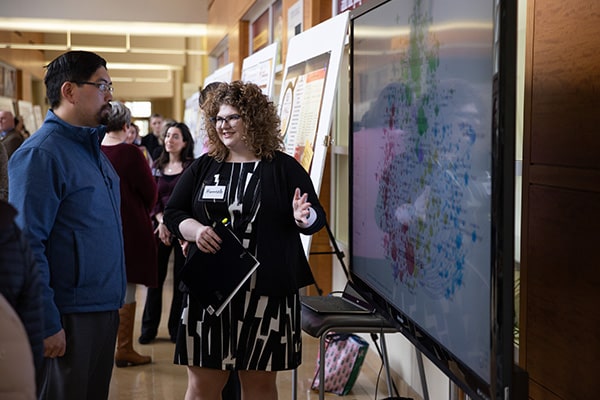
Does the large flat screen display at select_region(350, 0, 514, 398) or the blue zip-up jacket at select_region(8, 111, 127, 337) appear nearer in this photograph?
the large flat screen display at select_region(350, 0, 514, 398)

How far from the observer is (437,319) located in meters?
1.99

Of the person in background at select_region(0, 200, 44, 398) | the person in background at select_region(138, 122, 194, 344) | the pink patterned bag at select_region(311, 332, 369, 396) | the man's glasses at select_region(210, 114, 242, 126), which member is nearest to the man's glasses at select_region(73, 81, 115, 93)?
the man's glasses at select_region(210, 114, 242, 126)

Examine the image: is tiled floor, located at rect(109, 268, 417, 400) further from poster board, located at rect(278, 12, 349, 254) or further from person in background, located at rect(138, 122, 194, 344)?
poster board, located at rect(278, 12, 349, 254)

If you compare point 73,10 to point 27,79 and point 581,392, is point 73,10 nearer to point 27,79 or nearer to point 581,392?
point 27,79

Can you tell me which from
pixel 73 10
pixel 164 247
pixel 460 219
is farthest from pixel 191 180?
pixel 73 10

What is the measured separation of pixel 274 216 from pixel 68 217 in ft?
2.48

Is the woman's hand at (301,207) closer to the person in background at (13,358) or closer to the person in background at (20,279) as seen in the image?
the person in background at (20,279)

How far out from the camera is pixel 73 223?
8.11 ft

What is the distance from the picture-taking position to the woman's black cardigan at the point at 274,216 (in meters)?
2.91

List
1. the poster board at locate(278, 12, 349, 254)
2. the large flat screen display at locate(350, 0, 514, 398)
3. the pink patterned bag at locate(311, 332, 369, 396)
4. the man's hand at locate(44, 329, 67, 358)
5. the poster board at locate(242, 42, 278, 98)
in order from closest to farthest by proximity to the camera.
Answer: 1. the large flat screen display at locate(350, 0, 514, 398)
2. the man's hand at locate(44, 329, 67, 358)
3. the poster board at locate(278, 12, 349, 254)
4. the pink patterned bag at locate(311, 332, 369, 396)
5. the poster board at locate(242, 42, 278, 98)

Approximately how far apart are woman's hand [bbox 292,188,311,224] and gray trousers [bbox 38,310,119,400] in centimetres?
69

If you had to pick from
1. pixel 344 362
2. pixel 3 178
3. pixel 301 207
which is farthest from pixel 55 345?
pixel 344 362

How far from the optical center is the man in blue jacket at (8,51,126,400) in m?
2.37

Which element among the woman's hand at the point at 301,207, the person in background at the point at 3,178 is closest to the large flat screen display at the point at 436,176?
the woman's hand at the point at 301,207
